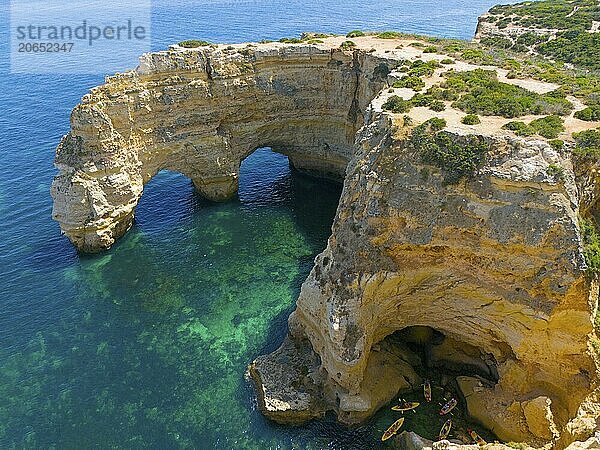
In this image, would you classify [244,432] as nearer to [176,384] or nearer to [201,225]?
[176,384]

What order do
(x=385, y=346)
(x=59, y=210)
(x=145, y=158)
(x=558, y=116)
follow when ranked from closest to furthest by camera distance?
(x=558, y=116), (x=385, y=346), (x=59, y=210), (x=145, y=158)

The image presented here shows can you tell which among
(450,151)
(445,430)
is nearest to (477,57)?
(450,151)

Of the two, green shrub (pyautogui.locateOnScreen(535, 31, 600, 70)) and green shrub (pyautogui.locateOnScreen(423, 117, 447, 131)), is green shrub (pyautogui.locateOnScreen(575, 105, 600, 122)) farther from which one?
green shrub (pyautogui.locateOnScreen(535, 31, 600, 70))

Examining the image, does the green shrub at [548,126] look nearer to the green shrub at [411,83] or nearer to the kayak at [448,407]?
the green shrub at [411,83]

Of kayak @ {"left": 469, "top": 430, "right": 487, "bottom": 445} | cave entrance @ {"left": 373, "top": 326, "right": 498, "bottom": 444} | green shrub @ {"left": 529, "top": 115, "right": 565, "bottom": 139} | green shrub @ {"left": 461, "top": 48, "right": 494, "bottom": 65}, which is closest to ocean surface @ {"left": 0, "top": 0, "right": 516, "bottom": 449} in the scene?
cave entrance @ {"left": 373, "top": 326, "right": 498, "bottom": 444}

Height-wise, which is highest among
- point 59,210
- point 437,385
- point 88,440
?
point 59,210

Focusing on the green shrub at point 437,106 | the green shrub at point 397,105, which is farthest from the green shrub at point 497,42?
the green shrub at point 397,105

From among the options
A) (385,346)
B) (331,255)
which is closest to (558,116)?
(331,255)

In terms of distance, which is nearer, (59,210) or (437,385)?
(437,385)
